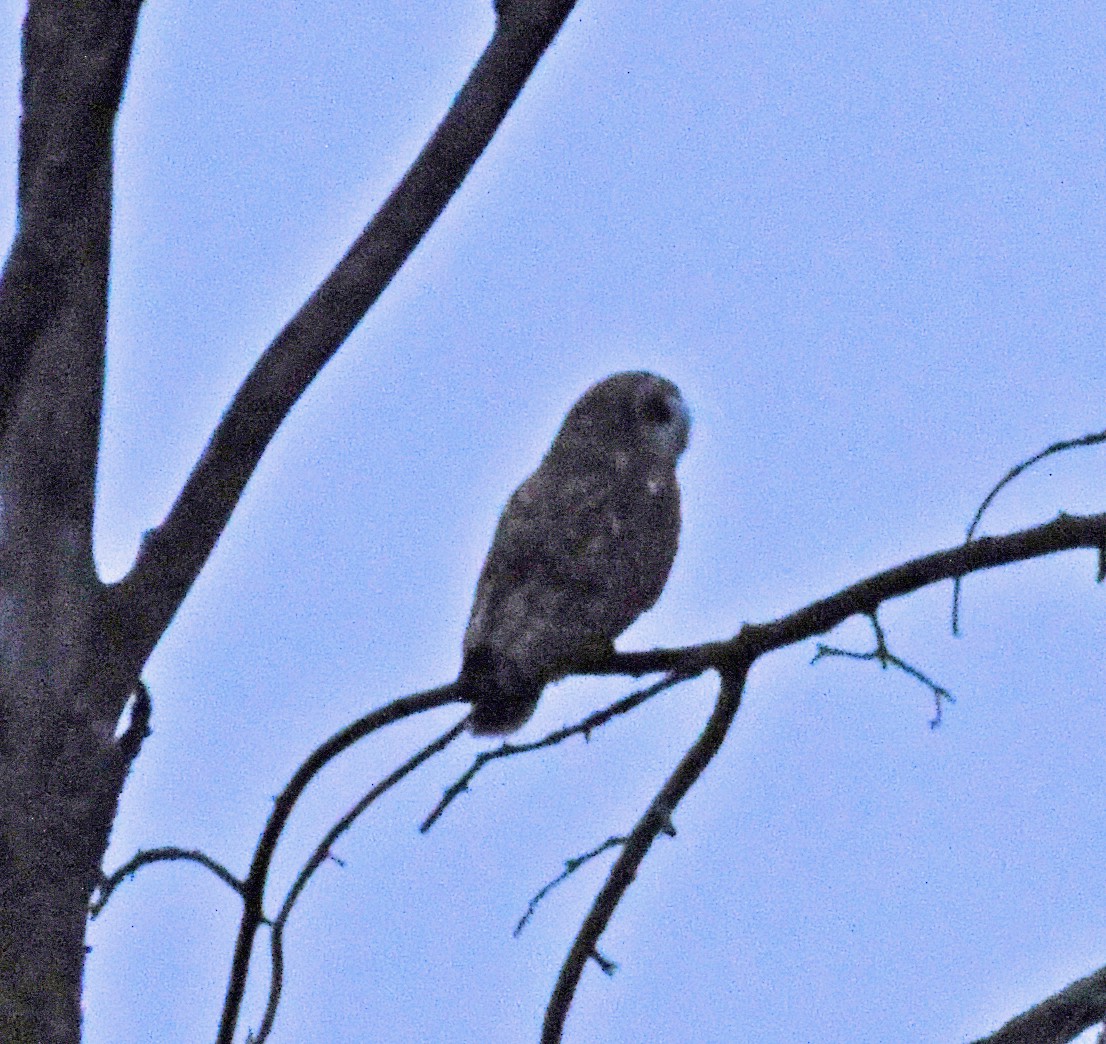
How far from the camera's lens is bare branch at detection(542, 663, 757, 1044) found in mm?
Answer: 2998

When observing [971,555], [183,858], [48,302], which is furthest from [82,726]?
[971,555]

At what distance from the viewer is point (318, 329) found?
3.04 meters

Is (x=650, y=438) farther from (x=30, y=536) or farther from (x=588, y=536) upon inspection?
(x=30, y=536)

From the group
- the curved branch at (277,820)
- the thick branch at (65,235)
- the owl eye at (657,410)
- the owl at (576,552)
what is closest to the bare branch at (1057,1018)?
the curved branch at (277,820)

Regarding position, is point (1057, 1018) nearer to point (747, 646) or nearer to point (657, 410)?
point (747, 646)

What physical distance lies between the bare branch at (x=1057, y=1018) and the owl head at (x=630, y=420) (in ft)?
8.94

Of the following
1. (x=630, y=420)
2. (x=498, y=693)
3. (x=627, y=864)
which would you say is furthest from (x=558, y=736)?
(x=630, y=420)

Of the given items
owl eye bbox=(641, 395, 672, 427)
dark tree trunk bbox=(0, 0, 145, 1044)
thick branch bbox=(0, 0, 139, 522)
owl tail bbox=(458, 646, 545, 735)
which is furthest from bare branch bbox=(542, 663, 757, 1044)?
owl eye bbox=(641, 395, 672, 427)

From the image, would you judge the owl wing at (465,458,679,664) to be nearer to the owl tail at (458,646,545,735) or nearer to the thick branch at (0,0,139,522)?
the owl tail at (458,646,545,735)

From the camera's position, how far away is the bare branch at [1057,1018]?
2783 mm

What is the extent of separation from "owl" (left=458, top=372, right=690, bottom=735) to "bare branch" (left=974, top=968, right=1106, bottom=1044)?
138 cm

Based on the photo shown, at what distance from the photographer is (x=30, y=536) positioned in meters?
3.03

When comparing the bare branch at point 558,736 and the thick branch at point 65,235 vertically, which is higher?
the thick branch at point 65,235

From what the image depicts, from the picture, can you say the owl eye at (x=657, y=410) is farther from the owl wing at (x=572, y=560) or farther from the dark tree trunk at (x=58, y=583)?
the dark tree trunk at (x=58, y=583)
